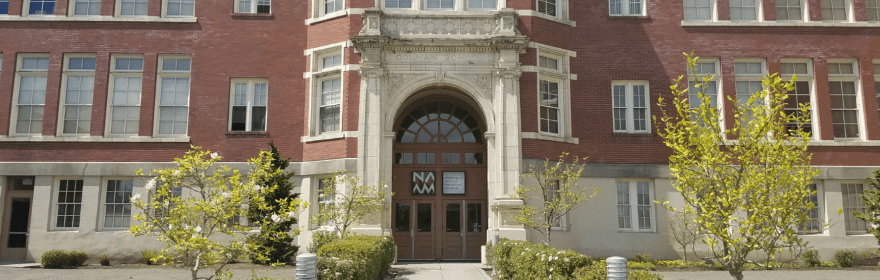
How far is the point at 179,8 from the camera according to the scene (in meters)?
22.0

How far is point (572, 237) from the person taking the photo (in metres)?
20.2

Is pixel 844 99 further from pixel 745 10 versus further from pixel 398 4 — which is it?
pixel 398 4

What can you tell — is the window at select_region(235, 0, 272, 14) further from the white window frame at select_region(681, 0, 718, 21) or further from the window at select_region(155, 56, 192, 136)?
the white window frame at select_region(681, 0, 718, 21)

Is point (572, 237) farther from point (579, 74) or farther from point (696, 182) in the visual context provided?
point (696, 182)

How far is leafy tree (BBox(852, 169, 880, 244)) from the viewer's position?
63.6 ft

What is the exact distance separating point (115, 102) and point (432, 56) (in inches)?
427

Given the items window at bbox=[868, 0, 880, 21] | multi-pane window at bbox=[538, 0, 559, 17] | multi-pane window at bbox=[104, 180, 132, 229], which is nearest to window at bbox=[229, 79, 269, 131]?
multi-pane window at bbox=[104, 180, 132, 229]

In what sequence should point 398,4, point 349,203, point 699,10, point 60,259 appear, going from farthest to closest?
1. point 699,10
2. point 398,4
3. point 60,259
4. point 349,203

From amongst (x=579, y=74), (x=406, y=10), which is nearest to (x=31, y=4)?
(x=406, y=10)

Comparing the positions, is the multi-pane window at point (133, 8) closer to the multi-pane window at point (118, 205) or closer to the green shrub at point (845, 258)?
the multi-pane window at point (118, 205)

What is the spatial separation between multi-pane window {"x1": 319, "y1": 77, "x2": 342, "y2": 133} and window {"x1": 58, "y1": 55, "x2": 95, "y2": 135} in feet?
25.6

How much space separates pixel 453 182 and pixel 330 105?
4758 mm

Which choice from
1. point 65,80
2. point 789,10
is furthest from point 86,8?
point 789,10

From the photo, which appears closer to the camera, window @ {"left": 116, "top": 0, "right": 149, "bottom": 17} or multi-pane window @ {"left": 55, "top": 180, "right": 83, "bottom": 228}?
multi-pane window @ {"left": 55, "top": 180, "right": 83, "bottom": 228}
